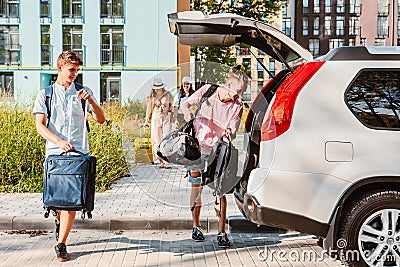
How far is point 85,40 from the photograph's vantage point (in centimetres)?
3525

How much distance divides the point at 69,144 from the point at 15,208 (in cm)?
287

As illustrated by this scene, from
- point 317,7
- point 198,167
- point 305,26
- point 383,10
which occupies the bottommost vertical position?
point 198,167

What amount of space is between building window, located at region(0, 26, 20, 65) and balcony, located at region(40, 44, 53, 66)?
135 centimetres

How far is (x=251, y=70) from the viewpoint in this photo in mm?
6504

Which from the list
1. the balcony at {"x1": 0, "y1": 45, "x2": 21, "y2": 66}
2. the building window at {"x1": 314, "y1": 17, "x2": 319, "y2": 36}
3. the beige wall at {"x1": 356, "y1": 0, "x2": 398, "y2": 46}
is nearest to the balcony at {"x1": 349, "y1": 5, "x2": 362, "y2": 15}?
the beige wall at {"x1": 356, "y1": 0, "x2": 398, "y2": 46}

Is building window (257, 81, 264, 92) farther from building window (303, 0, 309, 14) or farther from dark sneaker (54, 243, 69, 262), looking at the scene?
building window (303, 0, 309, 14)

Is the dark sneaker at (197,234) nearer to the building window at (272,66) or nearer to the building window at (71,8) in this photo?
the building window at (272,66)

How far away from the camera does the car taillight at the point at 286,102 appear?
5254 mm

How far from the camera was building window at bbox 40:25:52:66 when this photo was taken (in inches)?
1403

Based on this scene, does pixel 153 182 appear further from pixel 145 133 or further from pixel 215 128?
pixel 215 128

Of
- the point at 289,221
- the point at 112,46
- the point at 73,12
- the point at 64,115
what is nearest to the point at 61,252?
the point at 64,115

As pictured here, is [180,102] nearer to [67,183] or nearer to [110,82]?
[67,183]

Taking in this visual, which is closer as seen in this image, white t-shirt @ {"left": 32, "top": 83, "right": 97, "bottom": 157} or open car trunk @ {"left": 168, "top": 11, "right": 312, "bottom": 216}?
open car trunk @ {"left": 168, "top": 11, "right": 312, "bottom": 216}

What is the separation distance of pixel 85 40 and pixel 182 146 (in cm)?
2963
